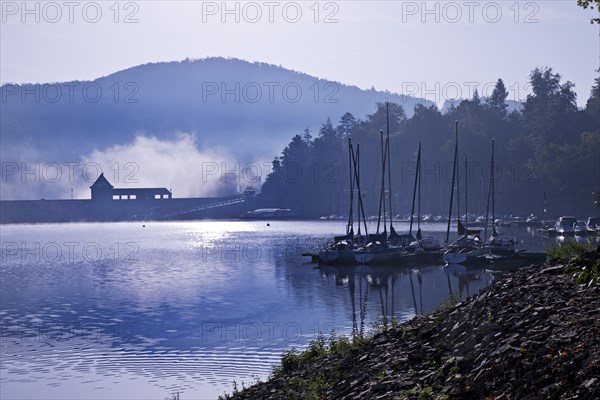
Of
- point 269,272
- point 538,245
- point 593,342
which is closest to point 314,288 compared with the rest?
point 269,272

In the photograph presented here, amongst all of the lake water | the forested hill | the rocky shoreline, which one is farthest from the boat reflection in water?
the forested hill

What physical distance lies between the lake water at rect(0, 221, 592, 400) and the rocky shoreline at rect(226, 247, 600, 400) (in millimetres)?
10363

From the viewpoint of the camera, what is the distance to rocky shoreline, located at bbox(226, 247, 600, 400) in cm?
1273

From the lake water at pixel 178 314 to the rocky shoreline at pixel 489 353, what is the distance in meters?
10.4

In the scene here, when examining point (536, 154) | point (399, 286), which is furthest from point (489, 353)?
point (536, 154)

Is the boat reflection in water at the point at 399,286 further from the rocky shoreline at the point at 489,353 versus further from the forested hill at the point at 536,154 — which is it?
the forested hill at the point at 536,154

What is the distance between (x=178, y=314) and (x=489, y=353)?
38.8m

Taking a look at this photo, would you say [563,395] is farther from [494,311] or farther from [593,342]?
[494,311]

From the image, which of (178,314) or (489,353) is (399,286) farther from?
(489,353)

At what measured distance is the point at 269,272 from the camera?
81.8m

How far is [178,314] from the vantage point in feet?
170

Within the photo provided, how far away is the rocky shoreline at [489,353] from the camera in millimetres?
12727

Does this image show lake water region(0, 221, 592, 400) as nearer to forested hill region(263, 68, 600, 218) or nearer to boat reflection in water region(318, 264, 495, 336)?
boat reflection in water region(318, 264, 495, 336)

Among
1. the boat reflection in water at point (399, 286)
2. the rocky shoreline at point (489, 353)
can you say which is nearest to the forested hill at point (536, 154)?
the boat reflection in water at point (399, 286)
